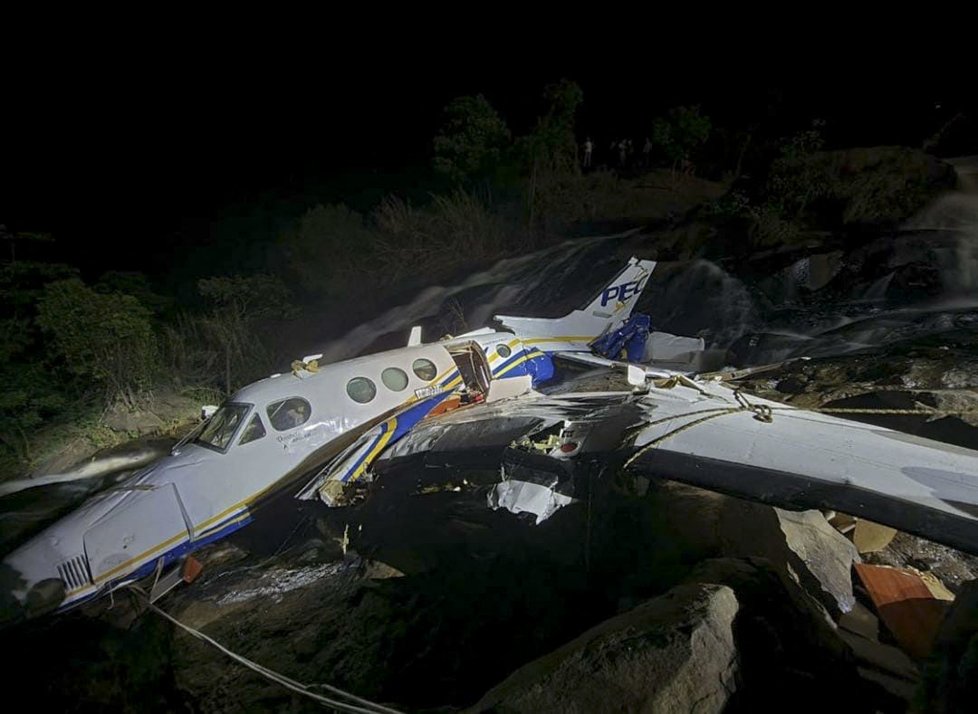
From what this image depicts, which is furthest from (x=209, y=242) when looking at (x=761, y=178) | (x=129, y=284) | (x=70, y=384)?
(x=761, y=178)

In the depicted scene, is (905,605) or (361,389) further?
(361,389)

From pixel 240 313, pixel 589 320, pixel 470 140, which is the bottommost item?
pixel 589 320

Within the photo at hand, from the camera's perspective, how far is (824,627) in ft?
10.0

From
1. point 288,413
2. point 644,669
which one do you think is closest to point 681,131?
point 288,413

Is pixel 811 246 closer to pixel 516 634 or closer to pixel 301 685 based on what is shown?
pixel 516 634

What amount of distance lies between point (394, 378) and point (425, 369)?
720mm

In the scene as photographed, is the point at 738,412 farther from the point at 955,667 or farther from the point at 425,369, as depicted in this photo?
the point at 425,369

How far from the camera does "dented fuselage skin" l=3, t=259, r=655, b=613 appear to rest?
5.60m

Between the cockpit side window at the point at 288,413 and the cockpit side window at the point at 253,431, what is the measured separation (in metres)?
0.16

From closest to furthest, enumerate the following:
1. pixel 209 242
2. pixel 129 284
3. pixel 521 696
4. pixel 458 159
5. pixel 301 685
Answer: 1. pixel 521 696
2. pixel 301 685
3. pixel 129 284
4. pixel 458 159
5. pixel 209 242

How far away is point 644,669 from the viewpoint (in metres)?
2.63

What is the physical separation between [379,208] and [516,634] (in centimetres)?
2542

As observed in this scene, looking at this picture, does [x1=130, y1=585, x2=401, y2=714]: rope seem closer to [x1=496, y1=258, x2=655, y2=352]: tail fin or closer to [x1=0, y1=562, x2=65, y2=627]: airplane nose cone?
[x1=0, y1=562, x2=65, y2=627]: airplane nose cone

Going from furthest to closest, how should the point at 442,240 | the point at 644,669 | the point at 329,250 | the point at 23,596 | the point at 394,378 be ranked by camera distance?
the point at 442,240
the point at 329,250
the point at 394,378
the point at 23,596
the point at 644,669
